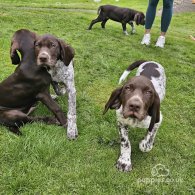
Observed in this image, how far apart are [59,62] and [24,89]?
59 cm

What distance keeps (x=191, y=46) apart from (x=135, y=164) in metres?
6.80

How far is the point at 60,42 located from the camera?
15.3 feet

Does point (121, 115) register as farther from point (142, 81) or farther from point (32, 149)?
point (32, 149)

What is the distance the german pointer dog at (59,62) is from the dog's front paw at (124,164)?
809 millimetres

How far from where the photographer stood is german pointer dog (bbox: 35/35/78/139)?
4.55 metres

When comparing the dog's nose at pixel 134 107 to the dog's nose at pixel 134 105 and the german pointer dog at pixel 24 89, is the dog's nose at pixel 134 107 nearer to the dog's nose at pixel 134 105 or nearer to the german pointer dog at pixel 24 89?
the dog's nose at pixel 134 105

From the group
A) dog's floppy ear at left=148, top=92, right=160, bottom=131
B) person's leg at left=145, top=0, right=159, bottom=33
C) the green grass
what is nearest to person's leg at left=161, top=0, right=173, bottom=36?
person's leg at left=145, top=0, right=159, bottom=33

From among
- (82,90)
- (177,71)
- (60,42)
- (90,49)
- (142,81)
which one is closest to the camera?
(142,81)

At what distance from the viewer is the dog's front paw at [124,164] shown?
13.6ft

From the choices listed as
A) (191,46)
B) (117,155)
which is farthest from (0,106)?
(191,46)

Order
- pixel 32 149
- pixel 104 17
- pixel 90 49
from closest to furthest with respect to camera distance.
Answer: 1. pixel 32 149
2. pixel 90 49
3. pixel 104 17

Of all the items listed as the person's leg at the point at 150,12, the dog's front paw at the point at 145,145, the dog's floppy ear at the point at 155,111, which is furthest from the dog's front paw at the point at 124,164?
the person's leg at the point at 150,12

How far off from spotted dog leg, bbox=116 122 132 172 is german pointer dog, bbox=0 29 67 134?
97cm

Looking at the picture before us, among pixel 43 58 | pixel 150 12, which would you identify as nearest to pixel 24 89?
pixel 43 58
